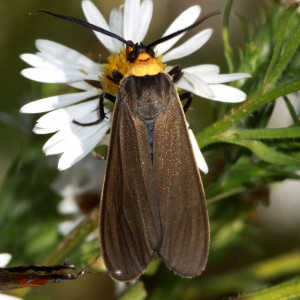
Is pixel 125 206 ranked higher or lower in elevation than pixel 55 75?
lower

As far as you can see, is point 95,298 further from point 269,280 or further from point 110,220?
point 110,220

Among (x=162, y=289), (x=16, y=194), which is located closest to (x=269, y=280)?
(x=162, y=289)

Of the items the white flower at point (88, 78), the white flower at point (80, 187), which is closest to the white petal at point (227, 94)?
the white flower at point (88, 78)

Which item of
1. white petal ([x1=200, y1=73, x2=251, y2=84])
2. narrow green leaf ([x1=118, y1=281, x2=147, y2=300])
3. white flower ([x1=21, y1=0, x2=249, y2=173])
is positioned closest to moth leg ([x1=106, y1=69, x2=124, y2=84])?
white flower ([x1=21, y1=0, x2=249, y2=173])

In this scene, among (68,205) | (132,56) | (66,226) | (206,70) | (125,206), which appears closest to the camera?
(125,206)

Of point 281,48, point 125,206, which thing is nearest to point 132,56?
point 281,48

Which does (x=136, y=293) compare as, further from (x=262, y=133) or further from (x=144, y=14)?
(x=144, y=14)
